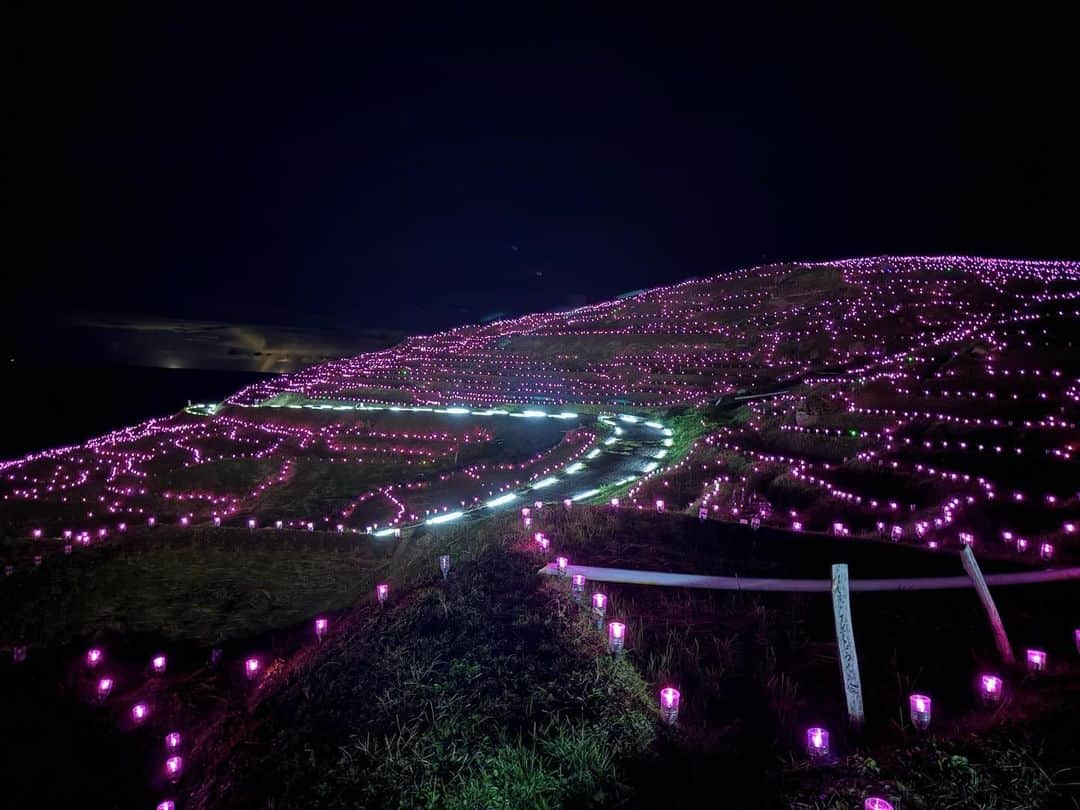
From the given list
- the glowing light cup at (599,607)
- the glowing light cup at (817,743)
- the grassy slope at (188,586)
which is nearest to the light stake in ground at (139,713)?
the grassy slope at (188,586)

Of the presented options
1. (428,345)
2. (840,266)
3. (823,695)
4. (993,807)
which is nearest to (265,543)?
(823,695)

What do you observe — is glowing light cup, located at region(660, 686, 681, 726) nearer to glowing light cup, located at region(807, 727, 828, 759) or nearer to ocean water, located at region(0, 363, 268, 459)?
glowing light cup, located at region(807, 727, 828, 759)

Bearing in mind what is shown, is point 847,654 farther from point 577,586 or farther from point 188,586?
point 188,586

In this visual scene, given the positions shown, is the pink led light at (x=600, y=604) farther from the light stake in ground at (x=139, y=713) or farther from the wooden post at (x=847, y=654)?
the light stake in ground at (x=139, y=713)

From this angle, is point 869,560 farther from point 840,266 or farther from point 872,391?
point 840,266

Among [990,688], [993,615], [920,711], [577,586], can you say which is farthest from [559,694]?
[993,615]

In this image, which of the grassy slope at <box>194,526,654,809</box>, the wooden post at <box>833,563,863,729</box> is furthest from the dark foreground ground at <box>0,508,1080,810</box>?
the wooden post at <box>833,563,863,729</box>

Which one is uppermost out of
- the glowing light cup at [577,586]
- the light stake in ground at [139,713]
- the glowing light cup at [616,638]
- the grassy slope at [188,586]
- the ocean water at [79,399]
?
the ocean water at [79,399]
